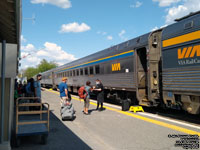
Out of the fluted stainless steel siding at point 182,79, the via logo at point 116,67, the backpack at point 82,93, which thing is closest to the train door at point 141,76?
the via logo at point 116,67

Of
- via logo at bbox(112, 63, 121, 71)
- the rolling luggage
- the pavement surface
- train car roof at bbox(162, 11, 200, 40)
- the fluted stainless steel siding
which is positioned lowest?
the pavement surface

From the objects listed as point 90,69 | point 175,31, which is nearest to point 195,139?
point 175,31

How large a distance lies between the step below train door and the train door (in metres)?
0.92

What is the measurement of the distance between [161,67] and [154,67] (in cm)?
37

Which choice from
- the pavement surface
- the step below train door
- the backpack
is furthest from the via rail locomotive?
the backpack

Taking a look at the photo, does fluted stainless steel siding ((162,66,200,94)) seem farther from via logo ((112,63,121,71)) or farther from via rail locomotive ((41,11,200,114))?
via logo ((112,63,121,71))

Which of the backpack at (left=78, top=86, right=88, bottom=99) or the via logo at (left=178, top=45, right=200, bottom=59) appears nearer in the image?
the via logo at (left=178, top=45, right=200, bottom=59)

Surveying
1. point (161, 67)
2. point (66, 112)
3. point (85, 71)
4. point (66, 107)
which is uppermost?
point (85, 71)

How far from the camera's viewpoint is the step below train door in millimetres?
8849

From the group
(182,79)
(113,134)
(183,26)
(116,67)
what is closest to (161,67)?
(182,79)

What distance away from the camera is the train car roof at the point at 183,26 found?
696cm

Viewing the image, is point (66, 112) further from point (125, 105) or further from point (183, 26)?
point (183, 26)

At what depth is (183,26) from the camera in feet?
24.4

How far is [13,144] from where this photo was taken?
17.2 ft
